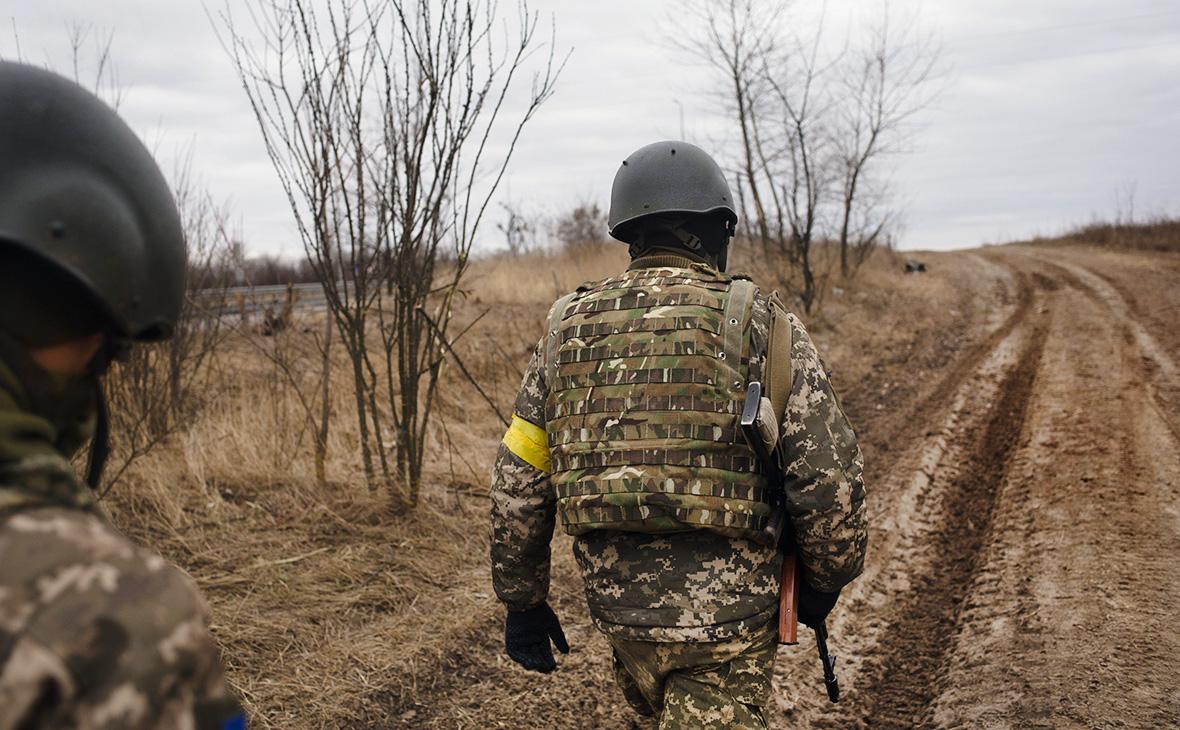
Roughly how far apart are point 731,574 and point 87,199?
5.18 feet

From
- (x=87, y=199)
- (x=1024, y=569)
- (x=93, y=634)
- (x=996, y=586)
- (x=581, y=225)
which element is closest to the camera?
(x=93, y=634)

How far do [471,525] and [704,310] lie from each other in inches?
145

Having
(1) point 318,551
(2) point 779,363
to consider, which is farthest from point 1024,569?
(1) point 318,551

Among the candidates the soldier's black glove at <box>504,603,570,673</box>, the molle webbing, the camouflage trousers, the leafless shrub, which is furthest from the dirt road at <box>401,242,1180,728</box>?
the leafless shrub

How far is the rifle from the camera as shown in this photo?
6.77 ft

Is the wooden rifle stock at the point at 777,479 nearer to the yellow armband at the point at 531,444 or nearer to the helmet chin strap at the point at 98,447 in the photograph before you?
the yellow armband at the point at 531,444

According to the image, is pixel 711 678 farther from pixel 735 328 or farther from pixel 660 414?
pixel 735 328

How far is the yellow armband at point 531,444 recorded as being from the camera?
243 cm

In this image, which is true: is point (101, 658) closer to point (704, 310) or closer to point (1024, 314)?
point (704, 310)

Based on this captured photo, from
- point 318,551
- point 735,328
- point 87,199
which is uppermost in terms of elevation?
point 87,199

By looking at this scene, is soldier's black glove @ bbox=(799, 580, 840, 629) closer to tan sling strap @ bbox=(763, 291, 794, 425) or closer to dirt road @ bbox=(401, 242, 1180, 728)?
tan sling strap @ bbox=(763, 291, 794, 425)

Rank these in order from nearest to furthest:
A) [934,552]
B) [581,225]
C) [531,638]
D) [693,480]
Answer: [693,480], [531,638], [934,552], [581,225]

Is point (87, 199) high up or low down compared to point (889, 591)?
up

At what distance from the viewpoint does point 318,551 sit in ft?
16.2
